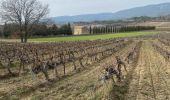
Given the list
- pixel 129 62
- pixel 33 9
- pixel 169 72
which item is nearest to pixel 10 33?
pixel 33 9

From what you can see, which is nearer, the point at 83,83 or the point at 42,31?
the point at 83,83

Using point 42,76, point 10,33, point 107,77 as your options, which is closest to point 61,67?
point 42,76

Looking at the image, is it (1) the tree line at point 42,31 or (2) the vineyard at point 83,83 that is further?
(1) the tree line at point 42,31

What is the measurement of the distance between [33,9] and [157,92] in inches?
3273

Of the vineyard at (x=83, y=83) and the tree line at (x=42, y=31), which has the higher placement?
the tree line at (x=42, y=31)

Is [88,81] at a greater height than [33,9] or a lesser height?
lesser

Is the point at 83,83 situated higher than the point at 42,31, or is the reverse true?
the point at 42,31

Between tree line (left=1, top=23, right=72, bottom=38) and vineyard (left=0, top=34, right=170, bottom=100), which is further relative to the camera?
tree line (left=1, top=23, right=72, bottom=38)

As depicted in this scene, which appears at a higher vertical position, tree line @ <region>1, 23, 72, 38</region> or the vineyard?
tree line @ <region>1, 23, 72, 38</region>

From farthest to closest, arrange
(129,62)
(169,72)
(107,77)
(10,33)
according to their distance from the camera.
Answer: (10,33) < (129,62) < (169,72) < (107,77)

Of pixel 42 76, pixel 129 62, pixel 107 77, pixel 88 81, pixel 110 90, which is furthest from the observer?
pixel 129 62

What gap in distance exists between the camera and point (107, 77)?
24.2 metres

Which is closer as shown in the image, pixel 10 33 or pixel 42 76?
pixel 42 76

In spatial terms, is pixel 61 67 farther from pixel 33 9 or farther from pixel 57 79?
pixel 33 9
